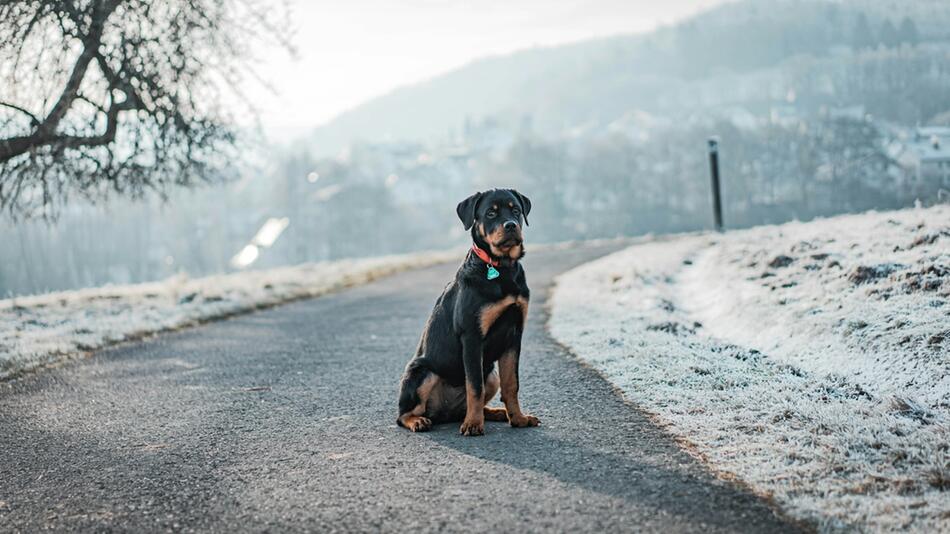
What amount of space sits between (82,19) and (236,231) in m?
92.8

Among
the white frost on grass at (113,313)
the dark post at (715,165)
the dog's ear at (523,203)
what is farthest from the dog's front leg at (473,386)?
Result: the dark post at (715,165)

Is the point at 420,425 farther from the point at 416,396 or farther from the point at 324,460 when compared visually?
the point at 324,460

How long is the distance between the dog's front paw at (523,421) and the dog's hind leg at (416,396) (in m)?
0.53

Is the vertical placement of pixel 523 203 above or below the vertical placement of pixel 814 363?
above

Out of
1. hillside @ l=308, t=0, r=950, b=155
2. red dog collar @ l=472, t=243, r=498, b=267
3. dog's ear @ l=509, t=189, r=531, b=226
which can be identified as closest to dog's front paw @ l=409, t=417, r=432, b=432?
red dog collar @ l=472, t=243, r=498, b=267

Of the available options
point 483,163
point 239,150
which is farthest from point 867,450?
point 483,163

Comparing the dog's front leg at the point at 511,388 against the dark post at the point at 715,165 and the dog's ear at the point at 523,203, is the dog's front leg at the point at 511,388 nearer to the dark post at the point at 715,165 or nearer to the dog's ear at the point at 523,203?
the dog's ear at the point at 523,203

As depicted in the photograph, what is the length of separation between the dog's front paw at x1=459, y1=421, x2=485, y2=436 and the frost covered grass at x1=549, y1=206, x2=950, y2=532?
112 centimetres

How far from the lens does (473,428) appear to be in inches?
175

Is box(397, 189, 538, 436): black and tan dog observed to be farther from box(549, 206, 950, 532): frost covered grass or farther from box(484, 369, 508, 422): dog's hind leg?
box(549, 206, 950, 532): frost covered grass

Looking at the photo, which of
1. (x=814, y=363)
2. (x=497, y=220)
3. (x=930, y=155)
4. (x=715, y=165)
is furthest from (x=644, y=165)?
(x=497, y=220)

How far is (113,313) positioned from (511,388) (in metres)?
9.73

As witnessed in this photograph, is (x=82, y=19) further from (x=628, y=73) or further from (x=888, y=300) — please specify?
(x=628, y=73)

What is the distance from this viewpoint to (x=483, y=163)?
338 ft
